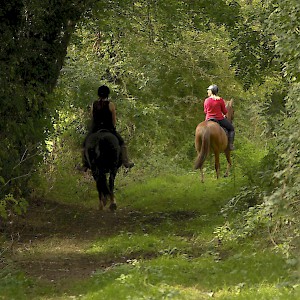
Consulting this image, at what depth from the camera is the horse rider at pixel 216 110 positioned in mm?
17109

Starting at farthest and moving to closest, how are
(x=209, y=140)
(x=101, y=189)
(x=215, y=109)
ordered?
(x=215, y=109) < (x=209, y=140) < (x=101, y=189)

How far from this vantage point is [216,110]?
1738 centimetres

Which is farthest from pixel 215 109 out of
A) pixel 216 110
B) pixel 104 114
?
pixel 104 114

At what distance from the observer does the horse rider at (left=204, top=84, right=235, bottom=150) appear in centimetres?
1711

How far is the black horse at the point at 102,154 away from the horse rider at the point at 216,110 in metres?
2.85

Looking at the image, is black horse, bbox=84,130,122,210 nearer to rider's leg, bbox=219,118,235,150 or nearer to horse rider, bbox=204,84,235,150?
horse rider, bbox=204,84,235,150

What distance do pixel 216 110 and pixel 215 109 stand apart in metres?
0.04

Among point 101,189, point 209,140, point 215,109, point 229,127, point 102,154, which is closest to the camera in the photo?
point 102,154

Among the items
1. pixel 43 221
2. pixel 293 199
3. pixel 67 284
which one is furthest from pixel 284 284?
pixel 43 221

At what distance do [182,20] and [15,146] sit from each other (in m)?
6.57

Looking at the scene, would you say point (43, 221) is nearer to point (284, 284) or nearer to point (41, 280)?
point (41, 280)

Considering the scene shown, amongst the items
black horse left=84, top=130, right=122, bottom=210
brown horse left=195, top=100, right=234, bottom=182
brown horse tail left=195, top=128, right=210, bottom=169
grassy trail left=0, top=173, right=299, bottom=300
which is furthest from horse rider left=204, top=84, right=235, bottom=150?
black horse left=84, top=130, right=122, bottom=210

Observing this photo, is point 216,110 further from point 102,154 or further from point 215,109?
point 102,154

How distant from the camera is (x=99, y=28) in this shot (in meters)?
17.9
